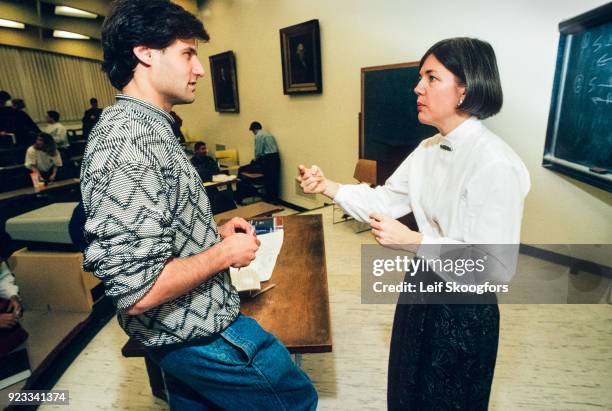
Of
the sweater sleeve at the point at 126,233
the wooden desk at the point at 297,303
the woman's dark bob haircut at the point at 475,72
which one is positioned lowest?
the wooden desk at the point at 297,303

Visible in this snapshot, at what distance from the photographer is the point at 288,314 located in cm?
111

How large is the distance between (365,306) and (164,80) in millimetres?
2270

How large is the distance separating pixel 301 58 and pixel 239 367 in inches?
175

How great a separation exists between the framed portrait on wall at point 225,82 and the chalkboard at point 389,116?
10.9 feet

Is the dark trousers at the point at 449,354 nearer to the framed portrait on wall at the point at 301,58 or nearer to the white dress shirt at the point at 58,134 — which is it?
the framed portrait on wall at the point at 301,58

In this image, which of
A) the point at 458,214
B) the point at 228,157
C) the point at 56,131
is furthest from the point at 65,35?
the point at 458,214

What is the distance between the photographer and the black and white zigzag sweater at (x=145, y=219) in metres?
0.66

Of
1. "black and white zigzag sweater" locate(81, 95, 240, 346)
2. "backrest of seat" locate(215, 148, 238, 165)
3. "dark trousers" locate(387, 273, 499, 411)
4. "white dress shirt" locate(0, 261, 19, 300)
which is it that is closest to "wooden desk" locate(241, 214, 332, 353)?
"black and white zigzag sweater" locate(81, 95, 240, 346)

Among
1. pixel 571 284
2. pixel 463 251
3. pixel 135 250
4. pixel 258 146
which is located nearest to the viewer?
pixel 135 250

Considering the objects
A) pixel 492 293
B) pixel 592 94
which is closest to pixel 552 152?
pixel 592 94

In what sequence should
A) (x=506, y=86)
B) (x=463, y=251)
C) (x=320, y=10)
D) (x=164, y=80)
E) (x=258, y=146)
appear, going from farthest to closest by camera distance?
(x=258, y=146)
(x=320, y=10)
(x=506, y=86)
(x=463, y=251)
(x=164, y=80)

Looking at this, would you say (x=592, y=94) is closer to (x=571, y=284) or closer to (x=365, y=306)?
(x=571, y=284)

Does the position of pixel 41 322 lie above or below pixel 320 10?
below

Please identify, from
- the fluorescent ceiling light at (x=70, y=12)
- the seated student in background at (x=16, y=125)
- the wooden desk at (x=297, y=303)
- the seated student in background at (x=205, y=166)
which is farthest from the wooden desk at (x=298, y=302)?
the fluorescent ceiling light at (x=70, y=12)
